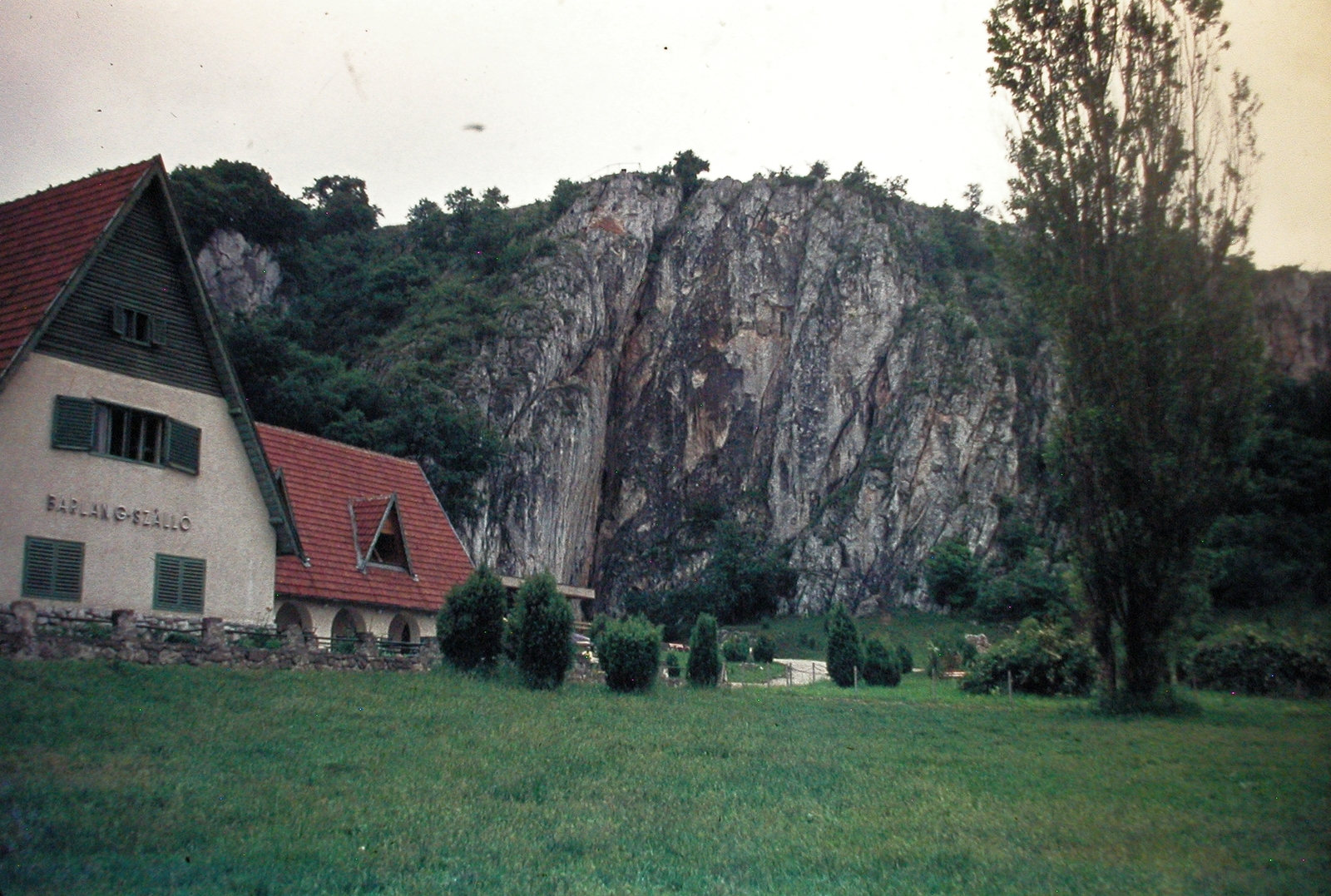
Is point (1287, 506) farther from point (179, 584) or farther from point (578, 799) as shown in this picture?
point (179, 584)

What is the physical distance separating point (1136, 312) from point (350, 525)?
17.7 meters

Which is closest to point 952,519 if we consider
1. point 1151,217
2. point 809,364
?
point 809,364

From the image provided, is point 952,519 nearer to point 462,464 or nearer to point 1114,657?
point 462,464

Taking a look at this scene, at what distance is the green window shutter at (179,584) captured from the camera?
1759 centimetres

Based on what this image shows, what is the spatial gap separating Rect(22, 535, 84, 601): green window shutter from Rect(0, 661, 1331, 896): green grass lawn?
7.23ft

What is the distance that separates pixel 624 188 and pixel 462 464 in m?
36.4

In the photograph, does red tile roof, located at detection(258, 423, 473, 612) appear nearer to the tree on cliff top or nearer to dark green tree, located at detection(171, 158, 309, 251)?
the tree on cliff top

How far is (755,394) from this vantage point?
255 feet

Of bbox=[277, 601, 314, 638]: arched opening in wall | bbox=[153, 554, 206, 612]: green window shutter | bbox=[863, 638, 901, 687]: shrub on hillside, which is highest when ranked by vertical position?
bbox=[153, 554, 206, 612]: green window shutter

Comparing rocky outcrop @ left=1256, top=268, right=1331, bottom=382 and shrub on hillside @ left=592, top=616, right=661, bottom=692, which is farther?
shrub on hillside @ left=592, top=616, right=661, bottom=692

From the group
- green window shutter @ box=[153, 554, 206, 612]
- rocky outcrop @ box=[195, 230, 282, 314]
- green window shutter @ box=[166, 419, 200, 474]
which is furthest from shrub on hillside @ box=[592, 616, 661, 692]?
rocky outcrop @ box=[195, 230, 282, 314]

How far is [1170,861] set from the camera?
30.5ft

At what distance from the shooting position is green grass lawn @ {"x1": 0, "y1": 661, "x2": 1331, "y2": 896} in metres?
8.32

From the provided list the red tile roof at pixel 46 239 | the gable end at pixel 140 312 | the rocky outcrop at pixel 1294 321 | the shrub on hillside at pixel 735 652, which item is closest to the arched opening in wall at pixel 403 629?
the gable end at pixel 140 312
